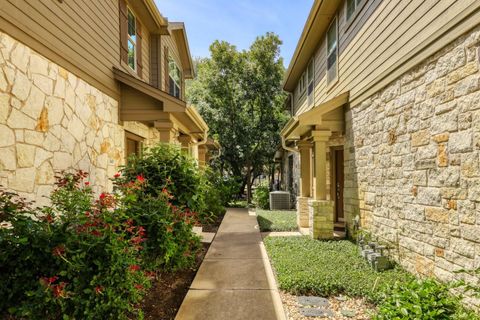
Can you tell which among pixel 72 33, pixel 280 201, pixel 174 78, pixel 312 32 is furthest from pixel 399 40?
pixel 174 78

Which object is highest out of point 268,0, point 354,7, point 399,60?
point 268,0

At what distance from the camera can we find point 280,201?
1223cm

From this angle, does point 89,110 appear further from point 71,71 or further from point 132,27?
point 132,27

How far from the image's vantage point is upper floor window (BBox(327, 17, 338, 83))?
7.72 m

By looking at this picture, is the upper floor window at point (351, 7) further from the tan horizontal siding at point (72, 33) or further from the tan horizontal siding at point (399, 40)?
the tan horizontal siding at point (72, 33)

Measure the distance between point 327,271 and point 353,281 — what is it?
45cm

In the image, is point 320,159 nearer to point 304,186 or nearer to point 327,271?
point 304,186

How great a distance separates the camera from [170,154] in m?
4.74

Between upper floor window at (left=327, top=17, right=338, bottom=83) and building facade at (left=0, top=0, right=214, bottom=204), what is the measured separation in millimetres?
3753

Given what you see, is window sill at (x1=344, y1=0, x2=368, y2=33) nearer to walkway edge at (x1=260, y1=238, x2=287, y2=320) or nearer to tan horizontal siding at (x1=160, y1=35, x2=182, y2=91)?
walkway edge at (x1=260, y1=238, x2=287, y2=320)

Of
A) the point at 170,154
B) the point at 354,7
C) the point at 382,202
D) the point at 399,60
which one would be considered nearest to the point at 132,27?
the point at 170,154

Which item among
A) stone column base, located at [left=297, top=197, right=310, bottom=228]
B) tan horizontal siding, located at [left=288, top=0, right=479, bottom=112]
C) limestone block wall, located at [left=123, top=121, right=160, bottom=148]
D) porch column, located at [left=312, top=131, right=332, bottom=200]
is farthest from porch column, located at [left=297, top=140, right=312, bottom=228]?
limestone block wall, located at [left=123, top=121, right=160, bottom=148]

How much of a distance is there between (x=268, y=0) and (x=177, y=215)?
10200 millimetres

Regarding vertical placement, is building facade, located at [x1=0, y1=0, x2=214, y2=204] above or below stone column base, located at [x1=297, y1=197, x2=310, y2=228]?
above
